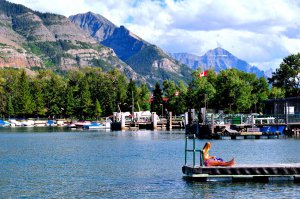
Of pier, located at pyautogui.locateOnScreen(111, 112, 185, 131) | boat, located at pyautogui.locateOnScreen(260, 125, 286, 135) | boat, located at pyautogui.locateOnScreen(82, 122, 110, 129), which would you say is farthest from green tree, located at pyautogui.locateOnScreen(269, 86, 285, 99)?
boat, located at pyautogui.locateOnScreen(260, 125, 286, 135)

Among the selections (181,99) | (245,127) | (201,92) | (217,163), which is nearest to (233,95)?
(201,92)

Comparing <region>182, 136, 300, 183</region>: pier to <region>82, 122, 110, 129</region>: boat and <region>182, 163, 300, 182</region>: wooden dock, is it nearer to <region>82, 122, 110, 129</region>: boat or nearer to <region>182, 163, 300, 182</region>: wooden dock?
<region>182, 163, 300, 182</region>: wooden dock

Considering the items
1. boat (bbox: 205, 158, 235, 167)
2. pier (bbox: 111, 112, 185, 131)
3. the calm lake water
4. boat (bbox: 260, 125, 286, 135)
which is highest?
pier (bbox: 111, 112, 185, 131)

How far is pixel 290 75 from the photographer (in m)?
194

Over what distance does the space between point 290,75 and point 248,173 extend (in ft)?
507

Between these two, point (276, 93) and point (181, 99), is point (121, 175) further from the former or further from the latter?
point (181, 99)

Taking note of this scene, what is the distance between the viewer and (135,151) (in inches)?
3238

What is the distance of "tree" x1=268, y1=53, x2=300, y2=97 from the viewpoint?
626 feet

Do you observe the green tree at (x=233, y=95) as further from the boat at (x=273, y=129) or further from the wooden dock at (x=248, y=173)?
the wooden dock at (x=248, y=173)

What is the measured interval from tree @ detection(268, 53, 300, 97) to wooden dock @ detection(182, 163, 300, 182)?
5858 inches

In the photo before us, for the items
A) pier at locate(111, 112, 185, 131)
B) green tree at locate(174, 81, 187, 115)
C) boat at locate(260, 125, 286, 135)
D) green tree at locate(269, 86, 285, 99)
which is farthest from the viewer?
green tree at locate(174, 81, 187, 115)

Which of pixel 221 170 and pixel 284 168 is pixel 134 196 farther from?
pixel 284 168

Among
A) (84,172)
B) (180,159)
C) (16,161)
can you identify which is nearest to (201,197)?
(84,172)

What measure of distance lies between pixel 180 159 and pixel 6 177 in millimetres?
21644
